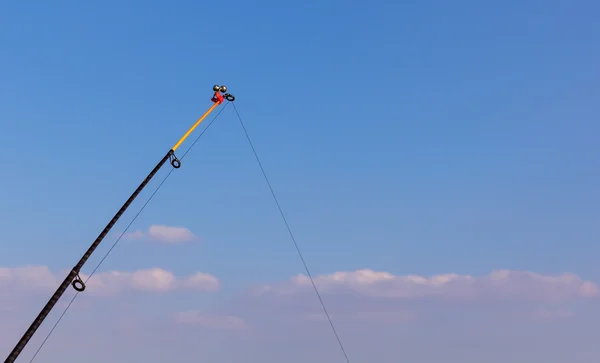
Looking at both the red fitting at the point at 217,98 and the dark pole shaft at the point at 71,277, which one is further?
the red fitting at the point at 217,98

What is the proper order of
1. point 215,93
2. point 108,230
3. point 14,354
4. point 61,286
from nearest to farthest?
point 14,354, point 61,286, point 108,230, point 215,93

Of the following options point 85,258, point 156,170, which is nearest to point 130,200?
point 156,170

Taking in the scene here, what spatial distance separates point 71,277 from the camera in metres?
21.4

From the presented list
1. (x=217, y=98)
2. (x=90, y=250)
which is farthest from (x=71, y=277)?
(x=217, y=98)

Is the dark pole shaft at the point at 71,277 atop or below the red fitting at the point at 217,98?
below

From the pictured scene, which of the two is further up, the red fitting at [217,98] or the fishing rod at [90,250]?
the red fitting at [217,98]

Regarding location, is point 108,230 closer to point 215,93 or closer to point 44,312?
point 44,312

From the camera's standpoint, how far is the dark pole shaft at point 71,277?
19391mm

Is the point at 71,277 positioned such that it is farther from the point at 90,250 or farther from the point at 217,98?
the point at 217,98

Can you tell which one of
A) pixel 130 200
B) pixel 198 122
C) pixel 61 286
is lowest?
pixel 61 286

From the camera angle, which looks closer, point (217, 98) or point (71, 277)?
point (71, 277)

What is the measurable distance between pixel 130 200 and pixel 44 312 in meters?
6.15

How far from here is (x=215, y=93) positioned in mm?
27547

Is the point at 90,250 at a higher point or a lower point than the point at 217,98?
lower
